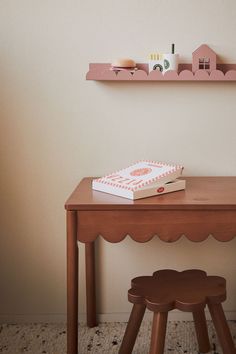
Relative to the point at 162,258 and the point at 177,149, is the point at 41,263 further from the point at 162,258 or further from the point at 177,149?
→ the point at 177,149

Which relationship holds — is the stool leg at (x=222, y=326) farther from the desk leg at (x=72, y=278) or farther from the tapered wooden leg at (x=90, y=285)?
the tapered wooden leg at (x=90, y=285)

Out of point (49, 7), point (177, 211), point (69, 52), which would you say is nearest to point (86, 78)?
point (69, 52)

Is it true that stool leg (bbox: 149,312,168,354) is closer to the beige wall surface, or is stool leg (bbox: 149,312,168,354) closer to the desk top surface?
the desk top surface

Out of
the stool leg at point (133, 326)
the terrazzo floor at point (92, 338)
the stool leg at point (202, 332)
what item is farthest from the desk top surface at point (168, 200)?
the terrazzo floor at point (92, 338)

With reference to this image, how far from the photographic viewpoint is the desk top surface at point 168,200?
4.65 feet

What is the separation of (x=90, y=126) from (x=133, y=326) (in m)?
0.85

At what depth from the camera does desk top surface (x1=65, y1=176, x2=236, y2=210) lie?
1.42 meters

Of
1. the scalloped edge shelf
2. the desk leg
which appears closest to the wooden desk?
the desk leg

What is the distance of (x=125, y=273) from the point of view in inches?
77.9

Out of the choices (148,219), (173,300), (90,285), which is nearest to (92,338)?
(90,285)

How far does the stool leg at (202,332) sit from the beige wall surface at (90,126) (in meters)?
0.31

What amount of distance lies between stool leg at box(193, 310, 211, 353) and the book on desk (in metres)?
0.52

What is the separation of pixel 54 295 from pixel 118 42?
1.20m

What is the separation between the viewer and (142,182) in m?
1.51
